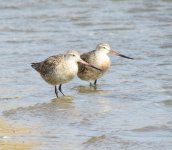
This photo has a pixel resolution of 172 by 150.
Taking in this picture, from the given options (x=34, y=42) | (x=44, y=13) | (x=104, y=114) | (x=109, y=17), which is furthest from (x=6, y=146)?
(x=44, y=13)

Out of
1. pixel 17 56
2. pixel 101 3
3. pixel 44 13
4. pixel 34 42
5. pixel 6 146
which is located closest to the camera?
pixel 6 146

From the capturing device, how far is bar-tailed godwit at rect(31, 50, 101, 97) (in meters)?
Result: 11.9

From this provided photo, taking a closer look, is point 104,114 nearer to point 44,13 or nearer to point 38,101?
point 38,101

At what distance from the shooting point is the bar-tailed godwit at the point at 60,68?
39.2 feet

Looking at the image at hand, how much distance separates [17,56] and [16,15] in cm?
727

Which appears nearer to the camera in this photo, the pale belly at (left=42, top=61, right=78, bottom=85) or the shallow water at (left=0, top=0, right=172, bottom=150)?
the shallow water at (left=0, top=0, right=172, bottom=150)

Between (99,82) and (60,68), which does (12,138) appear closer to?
(60,68)

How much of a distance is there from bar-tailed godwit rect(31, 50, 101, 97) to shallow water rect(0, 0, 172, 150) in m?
0.29

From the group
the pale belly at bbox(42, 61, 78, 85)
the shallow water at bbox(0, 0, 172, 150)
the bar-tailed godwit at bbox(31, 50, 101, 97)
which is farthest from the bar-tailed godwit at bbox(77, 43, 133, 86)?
the pale belly at bbox(42, 61, 78, 85)

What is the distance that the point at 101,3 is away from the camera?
969 inches

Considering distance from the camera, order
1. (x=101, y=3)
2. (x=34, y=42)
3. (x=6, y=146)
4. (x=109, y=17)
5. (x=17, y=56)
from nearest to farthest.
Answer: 1. (x=6, y=146)
2. (x=17, y=56)
3. (x=34, y=42)
4. (x=109, y=17)
5. (x=101, y=3)

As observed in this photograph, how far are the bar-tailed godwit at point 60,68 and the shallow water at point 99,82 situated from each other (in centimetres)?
29

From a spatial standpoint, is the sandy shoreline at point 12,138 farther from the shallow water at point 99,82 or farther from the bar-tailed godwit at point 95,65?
the bar-tailed godwit at point 95,65

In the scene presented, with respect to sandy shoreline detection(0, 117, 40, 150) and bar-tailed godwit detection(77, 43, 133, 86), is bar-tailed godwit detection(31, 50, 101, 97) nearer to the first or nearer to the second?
bar-tailed godwit detection(77, 43, 133, 86)
